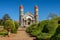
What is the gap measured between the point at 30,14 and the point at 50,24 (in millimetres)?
73958

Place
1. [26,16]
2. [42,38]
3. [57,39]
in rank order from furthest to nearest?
[26,16] → [42,38] → [57,39]

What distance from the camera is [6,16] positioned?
98625 mm

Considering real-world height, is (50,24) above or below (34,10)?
below

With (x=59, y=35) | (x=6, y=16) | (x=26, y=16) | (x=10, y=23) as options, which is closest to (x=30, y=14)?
(x=26, y=16)

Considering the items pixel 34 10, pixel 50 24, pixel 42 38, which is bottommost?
pixel 42 38

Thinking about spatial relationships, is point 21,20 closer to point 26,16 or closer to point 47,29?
point 26,16

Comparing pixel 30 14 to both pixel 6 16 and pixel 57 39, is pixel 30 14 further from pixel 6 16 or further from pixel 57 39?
pixel 57 39

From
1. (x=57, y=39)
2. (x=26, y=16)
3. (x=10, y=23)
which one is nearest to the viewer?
(x=57, y=39)

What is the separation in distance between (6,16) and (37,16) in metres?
14.5

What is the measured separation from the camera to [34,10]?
95.8 meters

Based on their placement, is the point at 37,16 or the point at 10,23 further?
the point at 37,16

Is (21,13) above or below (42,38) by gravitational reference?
above

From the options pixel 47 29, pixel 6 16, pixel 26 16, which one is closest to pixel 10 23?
pixel 47 29

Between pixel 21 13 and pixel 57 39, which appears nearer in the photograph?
pixel 57 39
